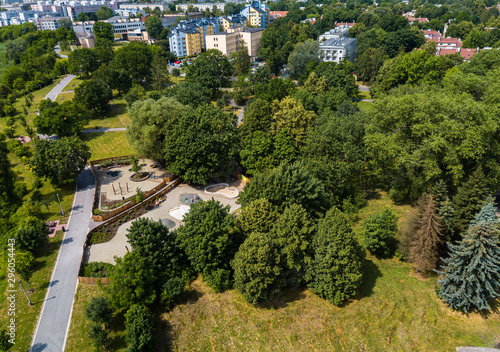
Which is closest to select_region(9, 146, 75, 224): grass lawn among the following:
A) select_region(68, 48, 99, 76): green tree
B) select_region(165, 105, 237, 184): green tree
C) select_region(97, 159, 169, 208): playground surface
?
select_region(97, 159, 169, 208): playground surface

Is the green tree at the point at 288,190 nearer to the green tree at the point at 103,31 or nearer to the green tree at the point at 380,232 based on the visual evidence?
the green tree at the point at 380,232

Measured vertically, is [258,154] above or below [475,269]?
above

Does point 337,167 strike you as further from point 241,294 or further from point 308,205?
point 241,294

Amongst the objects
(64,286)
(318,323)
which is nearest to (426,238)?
(318,323)

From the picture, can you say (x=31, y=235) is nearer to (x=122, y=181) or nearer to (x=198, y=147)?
(x=122, y=181)

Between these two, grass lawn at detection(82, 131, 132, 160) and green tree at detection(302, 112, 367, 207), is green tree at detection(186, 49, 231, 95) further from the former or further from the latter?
green tree at detection(302, 112, 367, 207)

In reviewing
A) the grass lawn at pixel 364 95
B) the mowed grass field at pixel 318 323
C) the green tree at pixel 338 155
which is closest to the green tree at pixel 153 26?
the grass lawn at pixel 364 95
